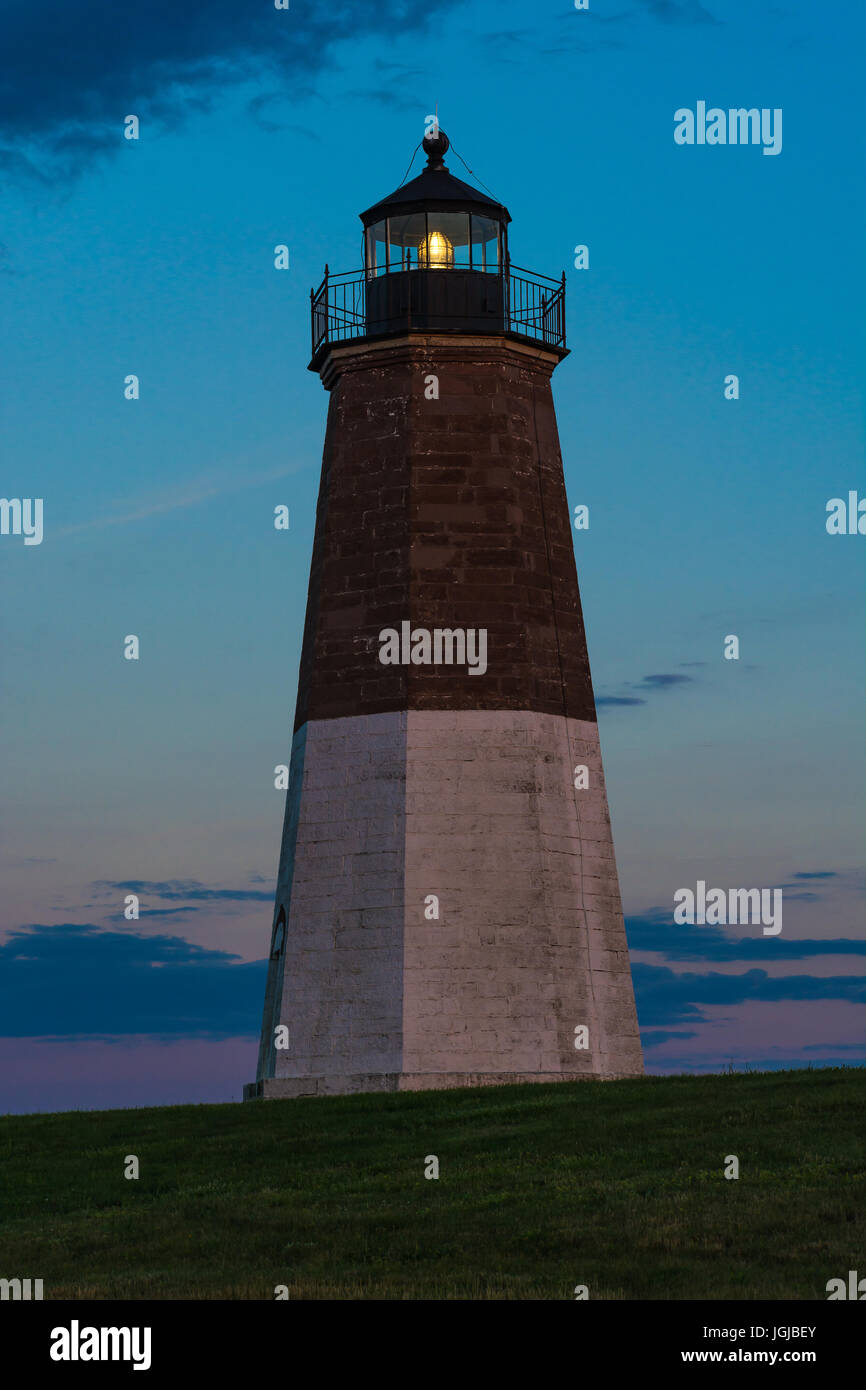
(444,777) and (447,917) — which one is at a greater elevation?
(444,777)

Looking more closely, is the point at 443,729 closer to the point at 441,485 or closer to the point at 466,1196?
the point at 441,485

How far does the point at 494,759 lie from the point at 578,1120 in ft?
31.0

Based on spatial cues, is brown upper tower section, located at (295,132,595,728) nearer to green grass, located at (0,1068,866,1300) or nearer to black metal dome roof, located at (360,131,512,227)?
black metal dome roof, located at (360,131,512,227)

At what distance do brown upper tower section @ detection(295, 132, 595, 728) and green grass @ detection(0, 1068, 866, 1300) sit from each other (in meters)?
8.42

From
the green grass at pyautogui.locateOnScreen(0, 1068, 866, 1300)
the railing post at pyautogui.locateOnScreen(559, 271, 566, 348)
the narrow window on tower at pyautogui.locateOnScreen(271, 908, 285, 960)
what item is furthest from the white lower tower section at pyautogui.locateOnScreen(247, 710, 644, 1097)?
the railing post at pyautogui.locateOnScreen(559, 271, 566, 348)

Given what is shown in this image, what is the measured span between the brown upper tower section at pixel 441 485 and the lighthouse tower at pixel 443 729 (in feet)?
0.15

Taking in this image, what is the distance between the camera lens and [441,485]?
126ft

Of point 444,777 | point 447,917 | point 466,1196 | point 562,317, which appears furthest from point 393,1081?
point 562,317

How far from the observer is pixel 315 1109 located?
3300 cm

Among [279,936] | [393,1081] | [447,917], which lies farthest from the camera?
[279,936]

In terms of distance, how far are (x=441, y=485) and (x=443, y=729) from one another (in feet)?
16.8

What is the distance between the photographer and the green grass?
795 inches
